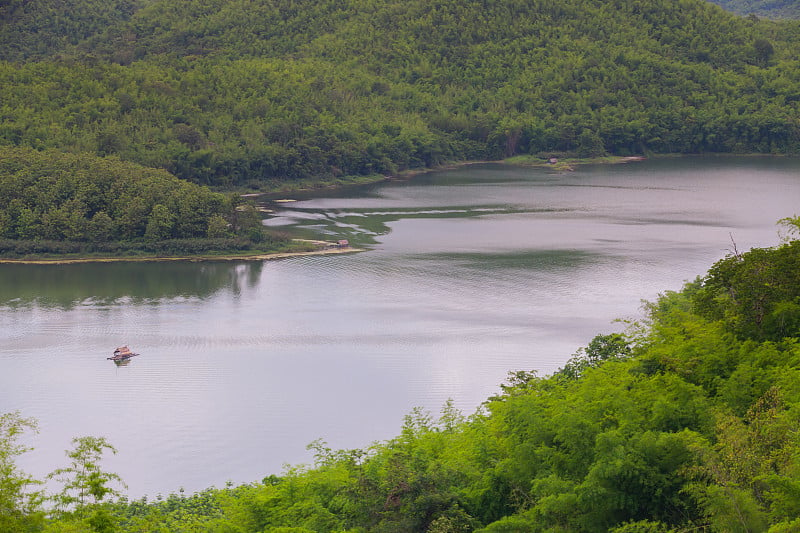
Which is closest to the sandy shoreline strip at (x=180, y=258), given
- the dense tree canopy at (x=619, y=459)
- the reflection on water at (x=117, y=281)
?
the reflection on water at (x=117, y=281)

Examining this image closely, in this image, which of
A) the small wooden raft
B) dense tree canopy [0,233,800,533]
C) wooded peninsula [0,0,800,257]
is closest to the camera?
dense tree canopy [0,233,800,533]

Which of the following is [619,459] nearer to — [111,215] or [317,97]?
[111,215]

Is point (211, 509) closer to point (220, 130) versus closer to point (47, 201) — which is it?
point (47, 201)

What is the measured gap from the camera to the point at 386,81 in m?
90.8

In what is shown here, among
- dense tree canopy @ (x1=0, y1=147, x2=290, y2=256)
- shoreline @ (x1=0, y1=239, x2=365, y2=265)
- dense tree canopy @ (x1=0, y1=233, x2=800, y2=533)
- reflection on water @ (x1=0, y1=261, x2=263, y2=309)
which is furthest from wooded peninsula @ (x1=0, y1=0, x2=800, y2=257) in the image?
dense tree canopy @ (x1=0, y1=233, x2=800, y2=533)

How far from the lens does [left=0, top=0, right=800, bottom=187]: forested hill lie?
69375 mm

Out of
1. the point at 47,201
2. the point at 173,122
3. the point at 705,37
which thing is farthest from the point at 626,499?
the point at 705,37

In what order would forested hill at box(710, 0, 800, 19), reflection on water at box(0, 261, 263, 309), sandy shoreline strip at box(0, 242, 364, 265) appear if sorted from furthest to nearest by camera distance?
forested hill at box(710, 0, 800, 19)
sandy shoreline strip at box(0, 242, 364, 265)
reflection on water at box(0, 261, 263, 309)

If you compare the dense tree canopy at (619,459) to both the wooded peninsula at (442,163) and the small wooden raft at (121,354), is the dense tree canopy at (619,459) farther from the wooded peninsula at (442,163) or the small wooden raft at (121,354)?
the small wooden raft at (121,354)

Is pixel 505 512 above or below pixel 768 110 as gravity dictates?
below

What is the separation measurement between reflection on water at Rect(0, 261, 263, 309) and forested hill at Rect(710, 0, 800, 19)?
10812cm

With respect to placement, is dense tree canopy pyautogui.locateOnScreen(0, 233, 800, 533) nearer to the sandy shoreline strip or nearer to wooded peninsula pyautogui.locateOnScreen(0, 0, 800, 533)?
wooded peninsula pyautogui.locateOnScreen(0, 0, 800, 533)

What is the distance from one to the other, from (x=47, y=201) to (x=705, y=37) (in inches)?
2575

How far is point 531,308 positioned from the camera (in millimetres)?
37312
